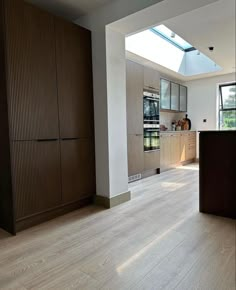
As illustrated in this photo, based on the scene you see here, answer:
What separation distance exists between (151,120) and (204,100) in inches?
96.9

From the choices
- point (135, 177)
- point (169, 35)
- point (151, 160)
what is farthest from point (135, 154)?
point (169, 35)

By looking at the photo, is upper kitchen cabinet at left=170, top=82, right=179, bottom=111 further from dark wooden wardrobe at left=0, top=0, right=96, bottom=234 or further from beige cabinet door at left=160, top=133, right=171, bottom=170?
dark wooden wardrobe at left=0, top=0, right=96, bottom=234

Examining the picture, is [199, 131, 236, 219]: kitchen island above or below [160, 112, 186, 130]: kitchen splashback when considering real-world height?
below

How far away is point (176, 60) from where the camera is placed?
521 cm

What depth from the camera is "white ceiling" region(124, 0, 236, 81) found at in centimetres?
270

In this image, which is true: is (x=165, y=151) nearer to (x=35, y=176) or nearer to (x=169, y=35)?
(x=169, y=35)

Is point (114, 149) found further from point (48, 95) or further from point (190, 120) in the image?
point (190, 120)

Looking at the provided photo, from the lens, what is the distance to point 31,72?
209 cm

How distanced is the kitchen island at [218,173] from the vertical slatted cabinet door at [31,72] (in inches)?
67.4

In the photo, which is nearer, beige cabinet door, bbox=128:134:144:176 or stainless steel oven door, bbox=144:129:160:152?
beige cabinet door, bbox=128:134:144:176

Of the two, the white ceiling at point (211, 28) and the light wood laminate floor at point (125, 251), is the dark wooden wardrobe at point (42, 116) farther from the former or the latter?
the white ceiling at point (211, 28)

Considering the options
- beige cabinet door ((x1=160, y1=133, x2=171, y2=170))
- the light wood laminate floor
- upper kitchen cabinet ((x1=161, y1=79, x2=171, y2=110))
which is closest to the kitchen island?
the light wood laminate floor

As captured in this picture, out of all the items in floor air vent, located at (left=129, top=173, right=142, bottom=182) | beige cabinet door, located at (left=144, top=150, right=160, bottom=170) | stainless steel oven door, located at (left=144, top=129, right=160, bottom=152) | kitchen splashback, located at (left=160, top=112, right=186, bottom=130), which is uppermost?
kitchen splashback, located at (left=160, top=112, right=186, bottom=130)

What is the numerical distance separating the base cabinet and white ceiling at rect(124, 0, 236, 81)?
182 centimetres
